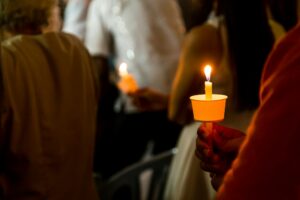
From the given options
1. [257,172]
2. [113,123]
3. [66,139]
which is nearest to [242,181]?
[257,172]

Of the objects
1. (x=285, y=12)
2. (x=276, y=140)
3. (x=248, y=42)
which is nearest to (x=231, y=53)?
(x=248, y=42)

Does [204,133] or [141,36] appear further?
[141,36]

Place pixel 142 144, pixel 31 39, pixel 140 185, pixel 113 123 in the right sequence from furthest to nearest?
pixel 142 144 < pixel 113 123 < pixel 140 185 < pixel 31 39

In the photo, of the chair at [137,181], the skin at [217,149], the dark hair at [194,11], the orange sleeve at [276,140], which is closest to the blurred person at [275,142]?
the orange sleeve at [276,140]

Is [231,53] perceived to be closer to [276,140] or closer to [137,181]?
[137,181]

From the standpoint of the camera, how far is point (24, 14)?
4.62 ft

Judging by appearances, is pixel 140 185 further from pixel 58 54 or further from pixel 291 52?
pixel 291 52

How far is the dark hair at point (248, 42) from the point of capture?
1.60 meters

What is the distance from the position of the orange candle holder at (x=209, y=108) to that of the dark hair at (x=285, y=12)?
1.08 metres

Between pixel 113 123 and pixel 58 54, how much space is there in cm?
125

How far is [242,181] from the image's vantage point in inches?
29.2

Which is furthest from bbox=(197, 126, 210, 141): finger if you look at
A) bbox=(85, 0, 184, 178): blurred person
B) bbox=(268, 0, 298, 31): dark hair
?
bbox=(85, 0, 184, 178): blurred person

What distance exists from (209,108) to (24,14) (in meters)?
0.80

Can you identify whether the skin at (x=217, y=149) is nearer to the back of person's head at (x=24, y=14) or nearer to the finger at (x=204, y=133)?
the finger at (x=204, y=133)
